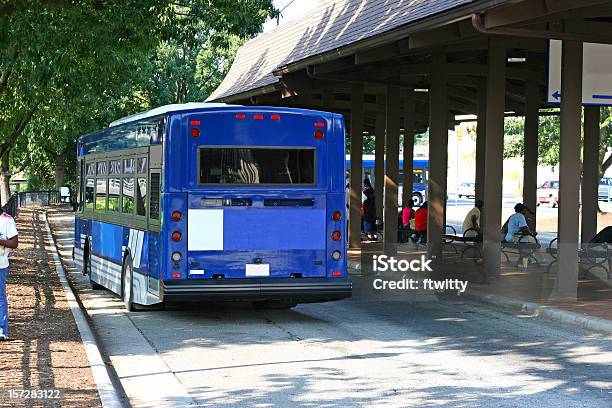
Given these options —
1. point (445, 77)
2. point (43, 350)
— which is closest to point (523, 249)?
point (445, 77)

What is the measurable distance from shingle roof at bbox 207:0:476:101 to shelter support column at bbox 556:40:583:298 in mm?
2222

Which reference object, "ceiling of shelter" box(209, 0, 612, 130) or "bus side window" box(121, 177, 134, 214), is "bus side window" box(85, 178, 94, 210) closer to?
"bus side window" box(121, 177, 134, 214)

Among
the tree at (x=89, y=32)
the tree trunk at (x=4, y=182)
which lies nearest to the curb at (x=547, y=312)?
the tree at (x=89, y=32)

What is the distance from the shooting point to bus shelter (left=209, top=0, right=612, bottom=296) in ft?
57.2

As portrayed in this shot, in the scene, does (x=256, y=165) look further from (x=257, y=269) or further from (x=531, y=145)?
(x=531, y=145)

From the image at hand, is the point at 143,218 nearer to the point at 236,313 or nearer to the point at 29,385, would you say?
the point at 236,313

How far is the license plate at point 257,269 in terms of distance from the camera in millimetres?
14875

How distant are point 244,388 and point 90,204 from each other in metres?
11.3

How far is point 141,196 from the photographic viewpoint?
1608 centimetres

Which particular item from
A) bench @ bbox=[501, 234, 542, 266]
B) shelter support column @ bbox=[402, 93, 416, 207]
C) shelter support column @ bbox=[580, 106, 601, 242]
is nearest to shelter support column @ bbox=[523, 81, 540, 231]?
shelter support column @ bbox=[580, 106, 601, 242]

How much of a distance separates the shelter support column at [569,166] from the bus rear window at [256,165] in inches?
185

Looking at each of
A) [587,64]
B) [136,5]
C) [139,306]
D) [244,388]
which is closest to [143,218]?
[139,306]

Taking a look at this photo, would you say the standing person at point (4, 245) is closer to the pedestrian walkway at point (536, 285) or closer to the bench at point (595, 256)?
the pedestrian walkway at point (536, 285)

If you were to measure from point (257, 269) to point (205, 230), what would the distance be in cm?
89
